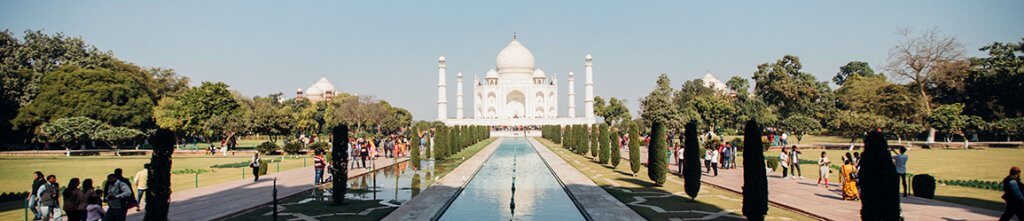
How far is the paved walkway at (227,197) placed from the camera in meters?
11.7

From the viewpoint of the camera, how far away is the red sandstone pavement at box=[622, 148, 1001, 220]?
35.8 feet

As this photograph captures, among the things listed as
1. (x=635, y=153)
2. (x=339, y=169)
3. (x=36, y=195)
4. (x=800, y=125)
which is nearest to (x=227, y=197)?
(x=339, y=169)

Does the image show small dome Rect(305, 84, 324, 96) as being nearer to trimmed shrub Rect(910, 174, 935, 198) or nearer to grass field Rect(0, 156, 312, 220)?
grass field Rect(0, 156, 312, 220)

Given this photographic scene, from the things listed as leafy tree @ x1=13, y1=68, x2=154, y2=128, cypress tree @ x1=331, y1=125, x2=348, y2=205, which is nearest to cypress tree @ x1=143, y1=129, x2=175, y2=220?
cypress tree @ x1=331, y1=125, x2=348, y2=205

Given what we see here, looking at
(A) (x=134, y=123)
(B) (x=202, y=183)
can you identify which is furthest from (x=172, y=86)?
(B) (x=202, y=183)

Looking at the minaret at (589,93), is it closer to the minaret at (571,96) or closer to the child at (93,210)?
the minaret at (571,96)

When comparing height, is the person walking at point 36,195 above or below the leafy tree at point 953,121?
below

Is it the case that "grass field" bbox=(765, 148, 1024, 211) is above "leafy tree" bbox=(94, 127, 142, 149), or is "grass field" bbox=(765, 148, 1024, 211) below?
below

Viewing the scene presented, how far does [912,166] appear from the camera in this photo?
2227cm

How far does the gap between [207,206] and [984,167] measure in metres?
21.2

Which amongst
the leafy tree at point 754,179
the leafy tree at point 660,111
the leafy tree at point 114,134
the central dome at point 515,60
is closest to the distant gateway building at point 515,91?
the central dome at point 515,60

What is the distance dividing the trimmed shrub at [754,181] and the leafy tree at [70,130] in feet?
112

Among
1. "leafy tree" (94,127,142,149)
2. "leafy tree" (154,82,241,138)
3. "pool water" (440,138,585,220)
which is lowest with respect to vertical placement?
"pool water" (440,138,585,220)

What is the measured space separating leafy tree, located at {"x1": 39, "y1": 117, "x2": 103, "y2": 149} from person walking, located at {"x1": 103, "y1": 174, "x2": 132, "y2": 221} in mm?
29086
